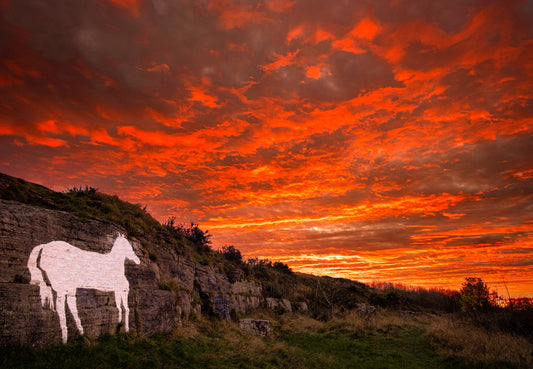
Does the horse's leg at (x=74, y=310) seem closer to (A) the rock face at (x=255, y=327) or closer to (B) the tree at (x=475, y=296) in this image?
(A) the rock face at (x=255, y=327)

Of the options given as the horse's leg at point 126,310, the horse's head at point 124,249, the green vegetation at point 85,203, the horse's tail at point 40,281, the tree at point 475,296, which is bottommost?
the tree at point 475,296

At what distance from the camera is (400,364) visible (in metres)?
15.9

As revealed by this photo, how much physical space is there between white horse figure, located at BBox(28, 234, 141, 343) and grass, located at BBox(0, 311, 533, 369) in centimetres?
133

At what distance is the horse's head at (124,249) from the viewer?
44.3ft

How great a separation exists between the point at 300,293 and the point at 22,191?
39182mm

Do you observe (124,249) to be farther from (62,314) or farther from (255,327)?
(255,327)

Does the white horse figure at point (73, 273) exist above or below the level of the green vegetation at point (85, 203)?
below

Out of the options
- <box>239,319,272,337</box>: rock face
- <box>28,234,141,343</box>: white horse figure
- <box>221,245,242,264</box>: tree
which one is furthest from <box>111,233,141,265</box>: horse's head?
<box>221,245,242,264</box>: tree

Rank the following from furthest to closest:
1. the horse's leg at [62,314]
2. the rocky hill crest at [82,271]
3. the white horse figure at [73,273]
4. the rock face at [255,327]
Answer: the rock face at [255,327], the white horse figure at [73,273], the horse's leg at [62,314], the rocky hill crest at [82,271]

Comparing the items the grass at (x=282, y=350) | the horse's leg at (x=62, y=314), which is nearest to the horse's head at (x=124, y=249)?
the horse's leg at (x=62, y=314)

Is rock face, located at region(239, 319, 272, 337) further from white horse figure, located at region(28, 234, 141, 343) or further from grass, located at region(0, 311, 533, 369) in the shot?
white horse figure, located at region(28, 234, 141, 343)

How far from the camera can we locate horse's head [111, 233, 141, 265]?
44.3ft

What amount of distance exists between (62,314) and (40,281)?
1.32 meters

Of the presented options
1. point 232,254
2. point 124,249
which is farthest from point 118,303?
point 232,254
